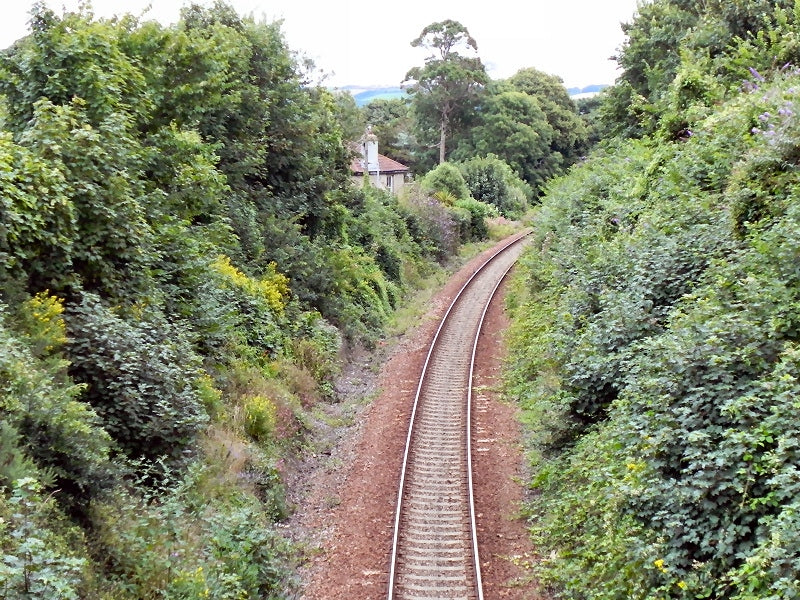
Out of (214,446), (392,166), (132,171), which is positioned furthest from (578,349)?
(392,166)

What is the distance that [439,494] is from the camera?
11633 mm

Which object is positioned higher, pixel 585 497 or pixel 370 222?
pixel 370 222

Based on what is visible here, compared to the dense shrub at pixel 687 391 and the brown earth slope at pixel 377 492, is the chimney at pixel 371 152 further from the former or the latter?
the dense shrub at pixel 687 391

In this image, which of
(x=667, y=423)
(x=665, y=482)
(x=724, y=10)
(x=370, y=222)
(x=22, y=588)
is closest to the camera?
(x=22, y=588)

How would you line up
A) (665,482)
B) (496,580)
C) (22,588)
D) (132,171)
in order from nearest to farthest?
(22,588) < (665,482) < (496,580) < (132,171)

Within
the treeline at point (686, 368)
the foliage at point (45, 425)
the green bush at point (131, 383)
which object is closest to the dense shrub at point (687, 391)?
the treeline at point (686, 368)

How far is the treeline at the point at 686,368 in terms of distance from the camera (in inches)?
269

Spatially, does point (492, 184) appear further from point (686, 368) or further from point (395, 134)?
point (686, 368)

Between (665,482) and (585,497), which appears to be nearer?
(665,482)

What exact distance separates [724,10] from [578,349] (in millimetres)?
14855

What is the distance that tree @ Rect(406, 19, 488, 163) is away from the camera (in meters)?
61.1

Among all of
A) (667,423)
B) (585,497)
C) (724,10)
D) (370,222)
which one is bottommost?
(585,497)

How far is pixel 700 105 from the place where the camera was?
685 inches

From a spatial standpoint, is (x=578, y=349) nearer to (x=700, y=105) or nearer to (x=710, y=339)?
(x=710, y=339)
